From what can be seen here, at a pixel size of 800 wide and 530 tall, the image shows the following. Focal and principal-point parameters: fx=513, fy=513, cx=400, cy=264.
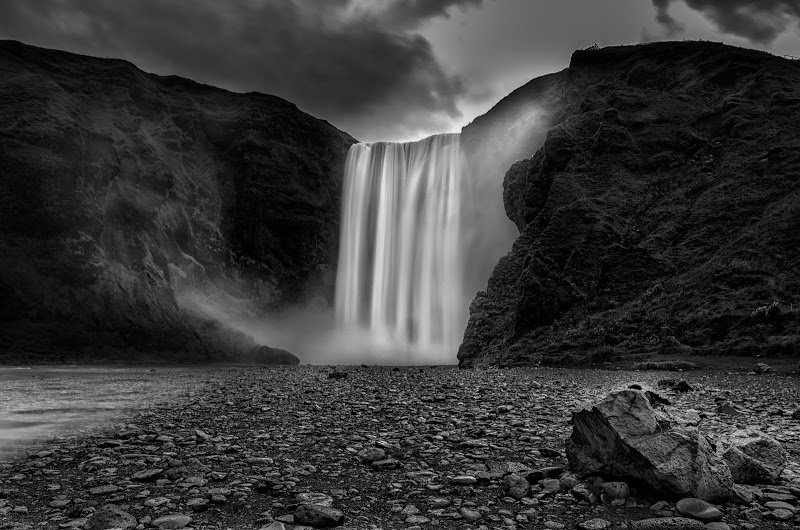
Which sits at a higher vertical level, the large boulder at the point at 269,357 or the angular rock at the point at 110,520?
the large boulder at the point at 269,357

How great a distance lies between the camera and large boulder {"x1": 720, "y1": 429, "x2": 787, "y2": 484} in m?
5.80

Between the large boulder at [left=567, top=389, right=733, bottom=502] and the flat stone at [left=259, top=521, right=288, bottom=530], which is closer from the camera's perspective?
the flat stone at [left=259, top=521, right=288, bottom=530]

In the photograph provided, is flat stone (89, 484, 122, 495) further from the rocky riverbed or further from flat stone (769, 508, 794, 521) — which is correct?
flat stone (769, 508, 794, 521)

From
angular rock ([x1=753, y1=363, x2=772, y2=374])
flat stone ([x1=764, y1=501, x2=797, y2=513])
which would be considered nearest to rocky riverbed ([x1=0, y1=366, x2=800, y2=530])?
flat stone ([x1=764, y1=501, x2=797, y2=513])

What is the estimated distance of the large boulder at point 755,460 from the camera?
5797mm

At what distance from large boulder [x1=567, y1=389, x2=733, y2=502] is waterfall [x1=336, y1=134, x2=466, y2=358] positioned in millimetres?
60556

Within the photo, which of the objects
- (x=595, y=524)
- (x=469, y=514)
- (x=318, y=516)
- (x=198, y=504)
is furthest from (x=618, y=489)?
(x=198, y=504)

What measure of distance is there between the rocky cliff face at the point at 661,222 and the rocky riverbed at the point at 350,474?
22.0 meters

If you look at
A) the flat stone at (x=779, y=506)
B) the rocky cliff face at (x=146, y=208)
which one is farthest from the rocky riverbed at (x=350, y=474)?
the rocky cliff face at (x=146, y=208)

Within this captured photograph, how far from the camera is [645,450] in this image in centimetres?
546

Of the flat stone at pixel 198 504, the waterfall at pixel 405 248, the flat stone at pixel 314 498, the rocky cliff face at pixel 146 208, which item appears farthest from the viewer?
the waterfall at pixel 405 248

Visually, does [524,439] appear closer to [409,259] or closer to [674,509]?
[674,509]

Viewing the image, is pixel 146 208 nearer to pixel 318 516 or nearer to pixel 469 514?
pixel 318 516

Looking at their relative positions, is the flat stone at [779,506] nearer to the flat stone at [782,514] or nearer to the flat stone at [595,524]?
the flat stone at [782,514]
